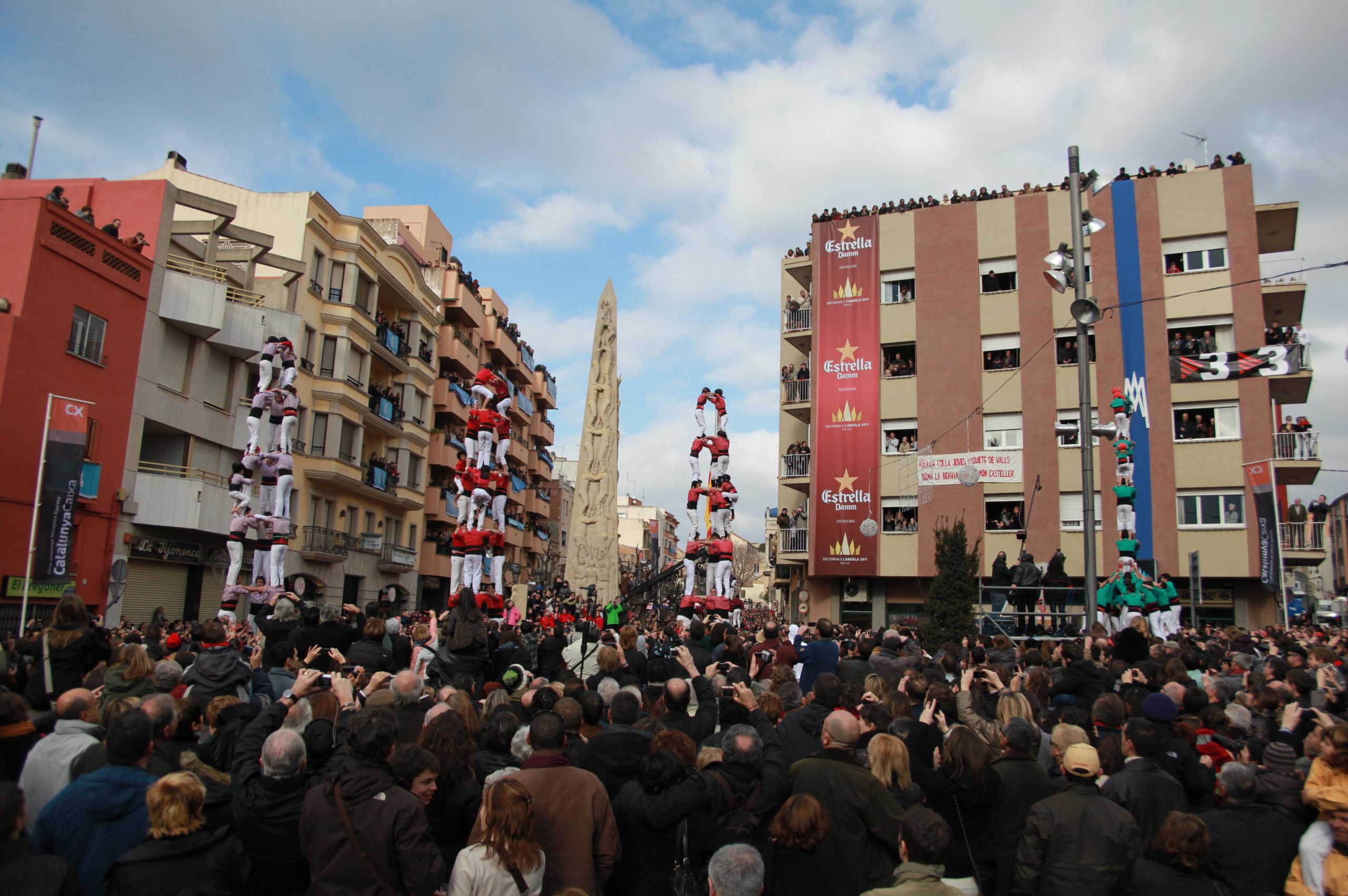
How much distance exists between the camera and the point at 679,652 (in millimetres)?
7574

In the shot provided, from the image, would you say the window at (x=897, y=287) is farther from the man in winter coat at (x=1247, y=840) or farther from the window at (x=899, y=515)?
the man in winter coat at (x=1247, y=840)

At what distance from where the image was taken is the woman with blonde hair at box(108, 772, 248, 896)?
3.84m

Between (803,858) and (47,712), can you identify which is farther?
(47,712)

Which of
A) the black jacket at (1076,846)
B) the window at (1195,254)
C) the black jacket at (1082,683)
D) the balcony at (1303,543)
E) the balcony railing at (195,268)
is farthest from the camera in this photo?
the window at (1195,254)

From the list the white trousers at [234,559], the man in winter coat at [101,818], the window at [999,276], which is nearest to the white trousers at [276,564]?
the white trousers at [234,559]

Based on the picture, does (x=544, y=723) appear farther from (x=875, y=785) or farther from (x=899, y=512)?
(x=899, y=512)

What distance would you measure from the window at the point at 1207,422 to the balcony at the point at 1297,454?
130 centimetres

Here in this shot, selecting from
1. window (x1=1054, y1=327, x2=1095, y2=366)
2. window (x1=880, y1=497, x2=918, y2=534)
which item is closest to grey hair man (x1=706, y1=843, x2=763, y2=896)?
window (x1=880, y1=497, x2=918, y2=534)

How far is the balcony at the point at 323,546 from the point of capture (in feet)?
103

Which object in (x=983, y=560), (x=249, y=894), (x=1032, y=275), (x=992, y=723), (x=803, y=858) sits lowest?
(x=249, y=894)

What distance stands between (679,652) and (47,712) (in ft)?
14.7

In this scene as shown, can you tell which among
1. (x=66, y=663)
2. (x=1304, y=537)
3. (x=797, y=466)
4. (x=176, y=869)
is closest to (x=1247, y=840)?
(x=176, y=869)

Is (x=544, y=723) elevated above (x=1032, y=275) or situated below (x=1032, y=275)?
below

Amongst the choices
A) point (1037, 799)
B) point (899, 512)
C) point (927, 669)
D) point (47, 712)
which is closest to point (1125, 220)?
point (899, 512)
